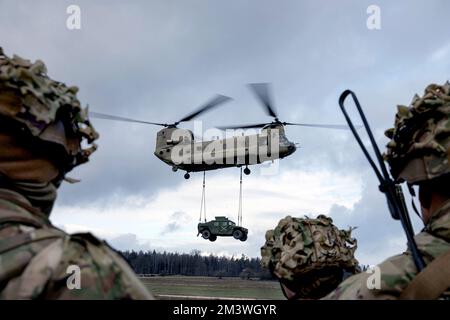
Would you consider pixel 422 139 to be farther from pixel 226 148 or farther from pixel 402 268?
pixel 226 148

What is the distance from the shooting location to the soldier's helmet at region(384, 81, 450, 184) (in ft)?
8.61

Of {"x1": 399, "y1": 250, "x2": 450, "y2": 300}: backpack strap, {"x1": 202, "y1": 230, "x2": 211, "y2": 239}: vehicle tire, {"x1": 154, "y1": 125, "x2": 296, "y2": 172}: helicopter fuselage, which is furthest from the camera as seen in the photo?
{"x1": 202, "y1": 230, "x2": 211, "y2": 239}: vehicle tire

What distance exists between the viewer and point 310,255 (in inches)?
179

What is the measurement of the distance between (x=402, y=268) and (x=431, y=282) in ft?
0.55

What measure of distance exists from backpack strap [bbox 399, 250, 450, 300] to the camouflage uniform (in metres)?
0.04

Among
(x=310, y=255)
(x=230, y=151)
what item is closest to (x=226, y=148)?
(x=230, y=151)

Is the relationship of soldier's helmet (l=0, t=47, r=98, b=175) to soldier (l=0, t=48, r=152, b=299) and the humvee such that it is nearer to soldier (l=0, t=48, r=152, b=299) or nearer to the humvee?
soldier (l=0, t=48, r=152, b=299)

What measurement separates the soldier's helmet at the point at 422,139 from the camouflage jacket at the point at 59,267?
5.28 ft

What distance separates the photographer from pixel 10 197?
2.22 meters

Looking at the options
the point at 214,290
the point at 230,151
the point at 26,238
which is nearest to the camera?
the point at 26,238

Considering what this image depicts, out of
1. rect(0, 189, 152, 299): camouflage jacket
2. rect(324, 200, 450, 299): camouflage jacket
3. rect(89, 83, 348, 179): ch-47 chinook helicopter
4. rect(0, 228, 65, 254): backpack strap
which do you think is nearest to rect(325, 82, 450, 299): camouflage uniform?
rect(324, 200, 450, 299): camouflage jacket

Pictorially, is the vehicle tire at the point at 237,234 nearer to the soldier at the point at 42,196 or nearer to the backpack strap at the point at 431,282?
the soldier at the point at 42,196
